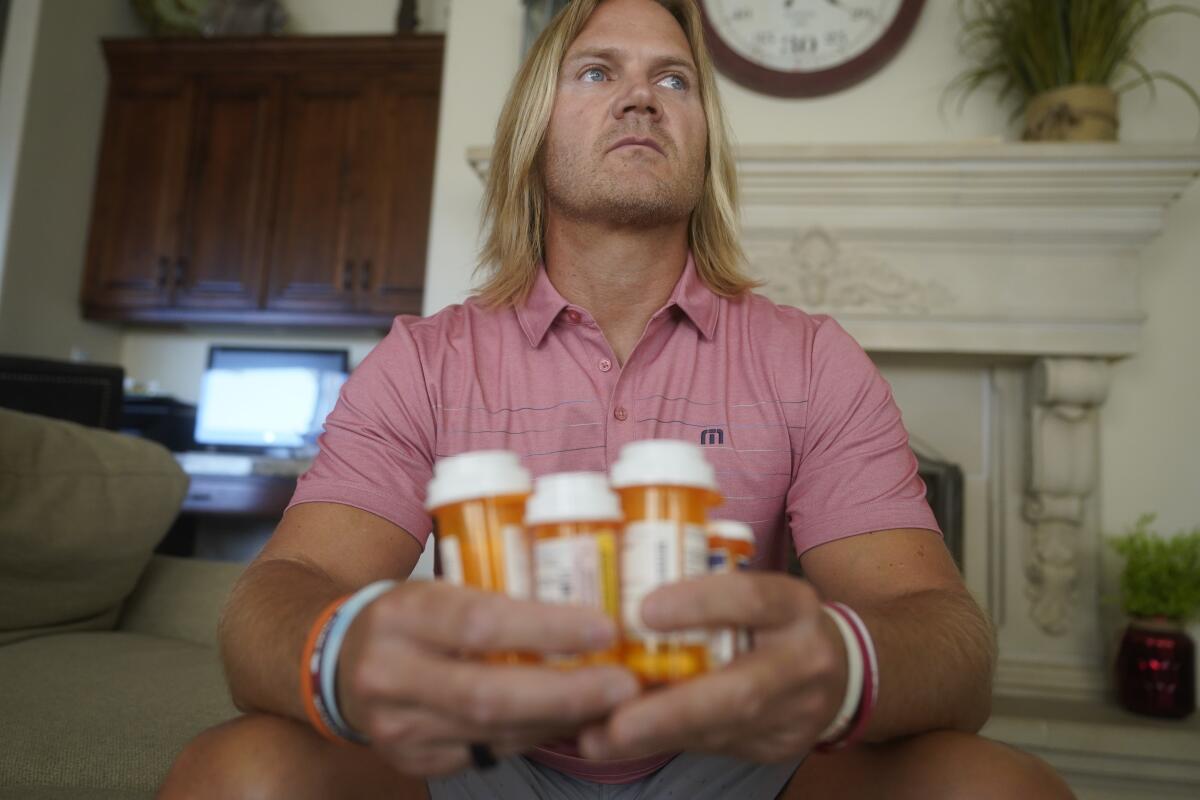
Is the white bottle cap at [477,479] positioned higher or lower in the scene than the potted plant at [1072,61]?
lower

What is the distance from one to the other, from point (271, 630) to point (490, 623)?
289mm

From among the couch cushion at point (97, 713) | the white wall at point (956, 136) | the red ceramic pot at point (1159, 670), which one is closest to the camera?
the couch cushion at point (97, 713)

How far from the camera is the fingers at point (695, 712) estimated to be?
0.42 metres

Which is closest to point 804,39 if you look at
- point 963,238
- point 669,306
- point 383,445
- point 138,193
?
point 963,238

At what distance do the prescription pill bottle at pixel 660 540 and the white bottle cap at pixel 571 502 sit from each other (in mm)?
17

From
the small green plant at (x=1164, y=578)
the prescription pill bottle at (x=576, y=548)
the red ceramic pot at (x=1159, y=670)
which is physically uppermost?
the prescription pill bottle at (x=576, y=548)

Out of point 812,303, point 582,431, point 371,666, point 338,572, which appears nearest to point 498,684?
point 371,666

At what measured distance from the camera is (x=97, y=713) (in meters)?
1.02

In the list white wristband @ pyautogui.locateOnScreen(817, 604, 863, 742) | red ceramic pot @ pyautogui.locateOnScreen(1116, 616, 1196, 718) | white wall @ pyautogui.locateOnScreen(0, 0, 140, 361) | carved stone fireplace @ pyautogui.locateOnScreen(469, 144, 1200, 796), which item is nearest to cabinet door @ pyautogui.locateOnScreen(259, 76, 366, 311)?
white wall @ pyautogui.locateOnScreen(0, 0, 140, 361)

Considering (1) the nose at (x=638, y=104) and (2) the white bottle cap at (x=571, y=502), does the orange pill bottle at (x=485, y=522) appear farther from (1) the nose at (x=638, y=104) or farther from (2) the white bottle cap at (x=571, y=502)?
(1) the nose at (x=638, y=104)

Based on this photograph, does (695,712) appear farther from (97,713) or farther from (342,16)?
(342,16)

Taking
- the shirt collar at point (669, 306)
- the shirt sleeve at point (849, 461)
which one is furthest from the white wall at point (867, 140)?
the shirt sleeve at point (849, 461)

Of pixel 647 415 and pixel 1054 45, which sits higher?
pixel 1054 45

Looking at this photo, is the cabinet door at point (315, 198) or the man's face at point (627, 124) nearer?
the man's face at point (627, 124)
